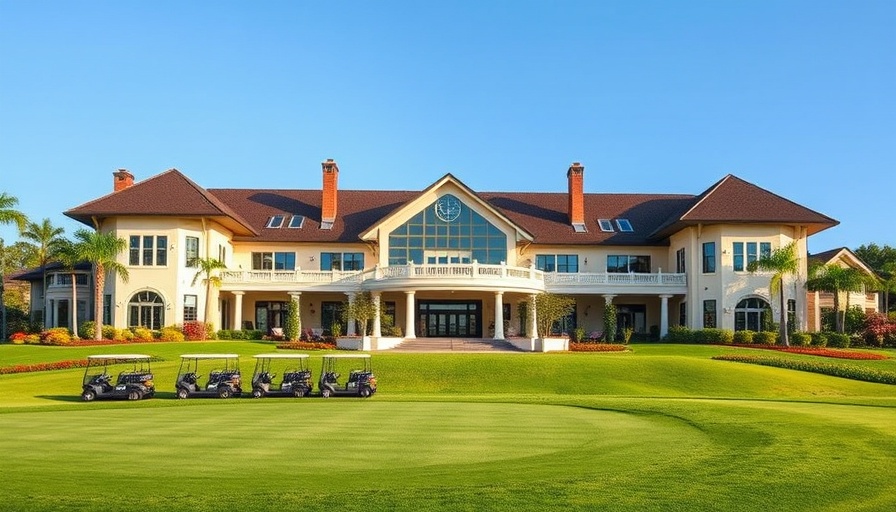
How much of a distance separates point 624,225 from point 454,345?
16.9 m

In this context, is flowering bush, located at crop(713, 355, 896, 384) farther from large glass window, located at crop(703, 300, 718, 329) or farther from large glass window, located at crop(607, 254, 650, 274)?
large glass window, located at crop(607, 254, 650, 274)

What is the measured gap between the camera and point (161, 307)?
4394 cm

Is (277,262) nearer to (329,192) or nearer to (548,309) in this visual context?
(329,192)

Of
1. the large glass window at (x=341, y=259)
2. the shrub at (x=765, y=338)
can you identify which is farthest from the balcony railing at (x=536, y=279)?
the shrub at (x=765, y=338)

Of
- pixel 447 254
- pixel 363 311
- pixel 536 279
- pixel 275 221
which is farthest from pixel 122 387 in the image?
pixel 275 221

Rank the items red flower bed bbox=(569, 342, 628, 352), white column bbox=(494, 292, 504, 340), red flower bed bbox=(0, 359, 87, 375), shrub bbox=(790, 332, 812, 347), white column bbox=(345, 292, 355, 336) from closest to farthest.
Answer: red flower bed bbox=(0, 359, 87, 375) < red flower bed bbox=(569, 342, 628, 352) < shrub bbox=(790, 332, 812, 347) < white column bbox=(494, 292, 504, 340) < white column bbox=(345, 292, 355, 336)

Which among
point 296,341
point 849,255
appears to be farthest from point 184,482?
point 849,255

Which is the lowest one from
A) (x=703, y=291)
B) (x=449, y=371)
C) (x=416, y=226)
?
(x=449, y=371)

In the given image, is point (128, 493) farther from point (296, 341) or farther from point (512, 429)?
point (296, 341)

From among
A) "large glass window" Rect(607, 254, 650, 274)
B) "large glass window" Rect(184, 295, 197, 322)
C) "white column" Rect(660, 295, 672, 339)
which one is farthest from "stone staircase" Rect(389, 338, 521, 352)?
"large glass window" Rect(607, 254, 650, 274)

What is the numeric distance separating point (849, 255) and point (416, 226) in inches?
1089

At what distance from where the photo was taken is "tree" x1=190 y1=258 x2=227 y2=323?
4444cm

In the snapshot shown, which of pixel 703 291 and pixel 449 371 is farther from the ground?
pixel 703 291

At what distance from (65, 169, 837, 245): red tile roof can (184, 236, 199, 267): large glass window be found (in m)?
1.87
